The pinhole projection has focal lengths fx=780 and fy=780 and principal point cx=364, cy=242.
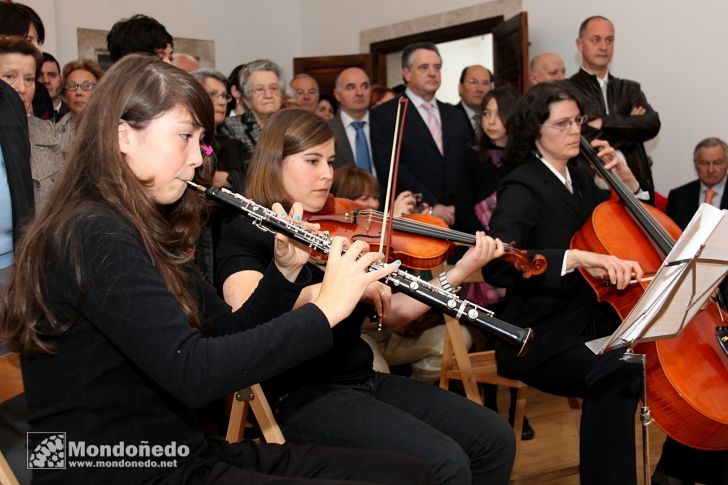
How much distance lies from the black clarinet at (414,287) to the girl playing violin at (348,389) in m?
0.33

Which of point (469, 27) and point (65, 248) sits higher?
point (469, 27)

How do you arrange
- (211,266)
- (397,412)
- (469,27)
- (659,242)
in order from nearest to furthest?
1. (397,412)
2. (659,242)
3. (211,266)
4. (469,27)

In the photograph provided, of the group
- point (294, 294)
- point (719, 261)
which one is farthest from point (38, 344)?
point (719, 261)

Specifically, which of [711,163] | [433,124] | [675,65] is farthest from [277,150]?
[675,65]

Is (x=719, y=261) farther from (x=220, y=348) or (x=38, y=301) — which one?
(x=38, y=301)

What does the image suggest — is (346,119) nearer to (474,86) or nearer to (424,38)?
(474,86)

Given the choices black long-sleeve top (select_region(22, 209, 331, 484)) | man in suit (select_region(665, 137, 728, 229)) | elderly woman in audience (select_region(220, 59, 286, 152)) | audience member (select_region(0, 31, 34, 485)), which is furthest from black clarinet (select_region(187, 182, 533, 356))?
man in suit (select_region(665, 137, 728, 229))

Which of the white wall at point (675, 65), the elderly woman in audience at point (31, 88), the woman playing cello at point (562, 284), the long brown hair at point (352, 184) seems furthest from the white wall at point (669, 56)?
the elderly woman in audience at point (31, 88)

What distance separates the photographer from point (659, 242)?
231 cm

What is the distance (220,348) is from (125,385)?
200 mm

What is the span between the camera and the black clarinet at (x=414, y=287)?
1.52 m

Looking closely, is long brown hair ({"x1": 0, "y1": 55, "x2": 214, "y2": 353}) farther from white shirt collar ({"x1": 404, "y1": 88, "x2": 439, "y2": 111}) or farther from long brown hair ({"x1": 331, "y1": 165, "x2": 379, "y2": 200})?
white shirt collar ({"x1": 404, "y1": 88, "x2": 439, "y2": 111})

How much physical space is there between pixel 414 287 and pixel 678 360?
91 centimetres

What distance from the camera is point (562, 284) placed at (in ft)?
7.89
